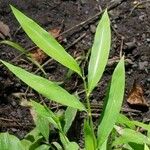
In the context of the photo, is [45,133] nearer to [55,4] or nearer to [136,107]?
[136,107]

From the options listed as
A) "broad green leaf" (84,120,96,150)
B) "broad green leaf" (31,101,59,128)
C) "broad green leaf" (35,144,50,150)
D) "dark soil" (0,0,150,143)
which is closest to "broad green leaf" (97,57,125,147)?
"broad green leaf" (84,120,96,150)

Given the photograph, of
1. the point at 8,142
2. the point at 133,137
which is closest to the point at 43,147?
the point at 8,142

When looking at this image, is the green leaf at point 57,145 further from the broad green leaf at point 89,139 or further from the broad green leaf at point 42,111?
the broad green leaf at point 89,139

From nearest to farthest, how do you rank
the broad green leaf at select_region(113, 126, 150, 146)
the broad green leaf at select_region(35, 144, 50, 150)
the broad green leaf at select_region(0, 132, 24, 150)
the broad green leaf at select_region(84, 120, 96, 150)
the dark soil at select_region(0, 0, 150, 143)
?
1. the broad green leaf at select_region(84, 120, 96, 150)
2. the broad green leaf at select_region(113, 126, 150, 146)
3. the broad green leaf at select_region(0, 132, 24, 150)
4. the broad green leaf at select_region(35, 144, 50, 150)
5. the dark soil at select_region(0, 0, 150, 143)

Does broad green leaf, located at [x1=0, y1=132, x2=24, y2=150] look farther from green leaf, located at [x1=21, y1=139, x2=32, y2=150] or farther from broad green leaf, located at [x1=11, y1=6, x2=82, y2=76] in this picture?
broad green leaf, located at [x1=11, y1=6, x2=82, y2=76]

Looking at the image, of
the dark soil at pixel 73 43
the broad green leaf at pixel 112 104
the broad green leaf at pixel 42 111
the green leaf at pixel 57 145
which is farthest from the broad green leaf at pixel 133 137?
the dark soil at pixel 73 43

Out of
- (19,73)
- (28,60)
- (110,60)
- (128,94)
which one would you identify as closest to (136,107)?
(128,94)

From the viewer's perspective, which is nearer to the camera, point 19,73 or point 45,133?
point 19,73
